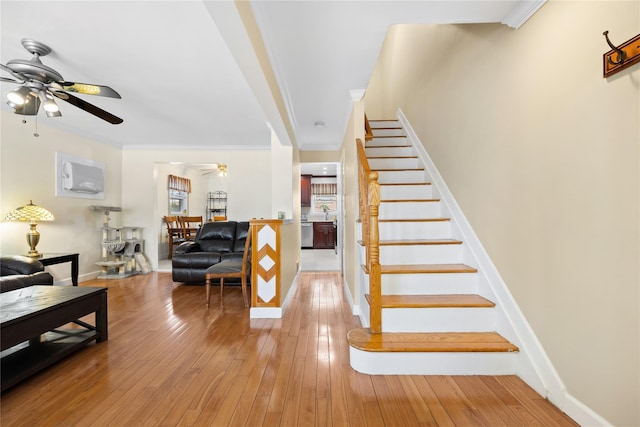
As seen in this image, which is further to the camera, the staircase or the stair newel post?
the stair newel post

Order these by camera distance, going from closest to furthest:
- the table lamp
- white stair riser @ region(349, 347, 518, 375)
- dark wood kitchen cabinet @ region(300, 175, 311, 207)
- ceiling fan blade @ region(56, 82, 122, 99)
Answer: white stair riser @ region(349, 347, 518, 375)
ceiling fan blade @ region(56, 82, 122, 99)
the table lamp
dark wood kitchen cabinet @ region(300, 175, 311, 207)

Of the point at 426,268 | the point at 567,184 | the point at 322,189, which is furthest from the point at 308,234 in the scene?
the point at 567,184

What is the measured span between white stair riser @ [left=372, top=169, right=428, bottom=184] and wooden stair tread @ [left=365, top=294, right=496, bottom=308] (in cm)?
162

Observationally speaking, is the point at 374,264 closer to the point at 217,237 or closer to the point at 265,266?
the point at 265,266

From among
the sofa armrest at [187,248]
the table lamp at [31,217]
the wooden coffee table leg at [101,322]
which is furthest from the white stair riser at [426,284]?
the table lamp at [31,217]

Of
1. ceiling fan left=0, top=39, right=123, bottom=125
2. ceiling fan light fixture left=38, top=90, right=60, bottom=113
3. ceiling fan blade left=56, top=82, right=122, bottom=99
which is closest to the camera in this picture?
ceiling fan left=0, top=39, right=123, bottom=125

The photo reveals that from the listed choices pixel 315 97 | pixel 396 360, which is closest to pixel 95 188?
pixel 315 97

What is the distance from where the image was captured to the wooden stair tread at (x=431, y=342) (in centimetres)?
186

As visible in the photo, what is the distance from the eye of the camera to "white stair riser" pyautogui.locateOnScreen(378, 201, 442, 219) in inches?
122

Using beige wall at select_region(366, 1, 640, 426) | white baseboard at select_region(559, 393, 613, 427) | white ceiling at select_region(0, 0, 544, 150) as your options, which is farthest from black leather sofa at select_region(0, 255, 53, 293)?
white baseboard at select_region(559, 393, 613, 427)

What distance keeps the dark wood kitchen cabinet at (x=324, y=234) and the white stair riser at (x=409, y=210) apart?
19.7 feet

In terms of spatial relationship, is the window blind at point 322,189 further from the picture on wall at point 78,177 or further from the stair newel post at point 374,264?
the stair newel post at point 374,264

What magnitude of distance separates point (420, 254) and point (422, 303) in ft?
2.05

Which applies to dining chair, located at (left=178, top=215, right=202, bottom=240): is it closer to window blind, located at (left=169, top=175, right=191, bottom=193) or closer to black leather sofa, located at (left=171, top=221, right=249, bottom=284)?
window blind, located at (left=169, top=175, right=191, bottom=193)
